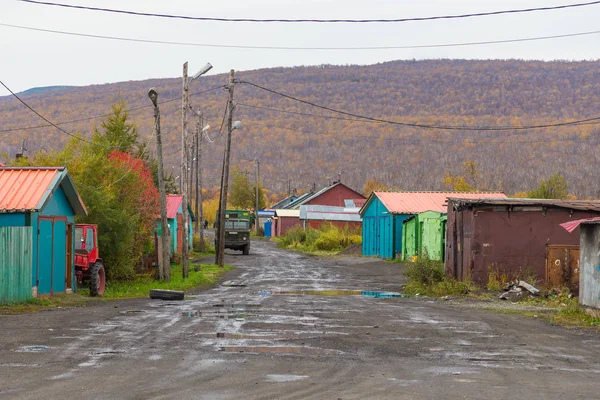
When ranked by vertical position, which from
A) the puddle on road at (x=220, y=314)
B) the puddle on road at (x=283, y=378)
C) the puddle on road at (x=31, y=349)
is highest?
the puddle on road at (x=31, y=349)

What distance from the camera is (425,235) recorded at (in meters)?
43.8

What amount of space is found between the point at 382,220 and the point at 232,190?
69.5 metres

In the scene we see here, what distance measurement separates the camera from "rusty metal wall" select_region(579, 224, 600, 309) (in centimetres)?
1911

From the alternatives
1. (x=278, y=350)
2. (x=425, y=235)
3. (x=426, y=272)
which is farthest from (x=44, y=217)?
(x=425, y=235)

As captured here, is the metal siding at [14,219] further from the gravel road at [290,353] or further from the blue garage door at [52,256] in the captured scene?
the gravel road at [290,353]

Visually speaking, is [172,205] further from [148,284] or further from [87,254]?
[87,254]

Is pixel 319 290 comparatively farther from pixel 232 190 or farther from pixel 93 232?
pixel 232 190

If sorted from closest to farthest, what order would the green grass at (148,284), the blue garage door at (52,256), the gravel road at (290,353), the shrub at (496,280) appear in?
the gravel road at (290,353) < the blue garage door at (52,256) < the green grass at (148,284) < the shrub at (496,280)

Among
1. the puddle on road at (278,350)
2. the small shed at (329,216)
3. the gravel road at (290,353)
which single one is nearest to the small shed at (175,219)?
the small shed at (329,216)

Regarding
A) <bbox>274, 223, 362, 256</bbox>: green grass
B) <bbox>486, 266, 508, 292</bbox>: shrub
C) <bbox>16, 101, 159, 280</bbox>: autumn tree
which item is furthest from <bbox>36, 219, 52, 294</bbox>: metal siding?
<bbox>274, 223, 362, 256</bbox>: green grass

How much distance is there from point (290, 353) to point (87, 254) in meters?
14.7

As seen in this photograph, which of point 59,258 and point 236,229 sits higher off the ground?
point 236,229

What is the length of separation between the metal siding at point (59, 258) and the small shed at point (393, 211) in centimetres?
2843

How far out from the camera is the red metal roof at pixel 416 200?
173 ft
